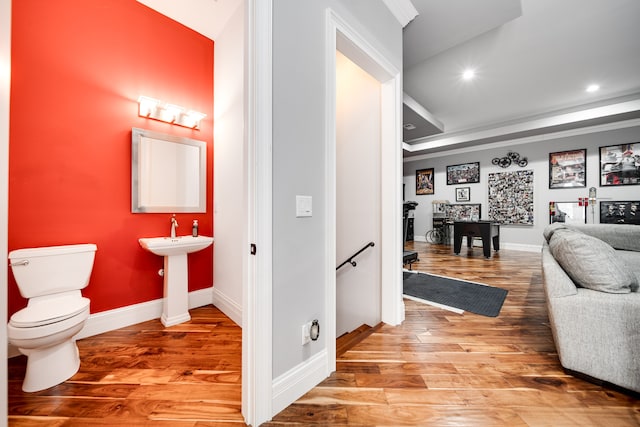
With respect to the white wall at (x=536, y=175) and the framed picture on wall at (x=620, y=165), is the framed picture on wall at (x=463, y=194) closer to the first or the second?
the white wall at (x=536, y=175)

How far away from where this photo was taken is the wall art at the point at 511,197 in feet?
19.6

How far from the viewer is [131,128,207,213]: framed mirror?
7.57 feet

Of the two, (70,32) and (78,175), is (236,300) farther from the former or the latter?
(70,32)

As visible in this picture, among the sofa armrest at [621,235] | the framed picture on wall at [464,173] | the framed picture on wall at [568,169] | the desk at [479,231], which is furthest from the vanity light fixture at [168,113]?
the framed picture on wall at [568,169]

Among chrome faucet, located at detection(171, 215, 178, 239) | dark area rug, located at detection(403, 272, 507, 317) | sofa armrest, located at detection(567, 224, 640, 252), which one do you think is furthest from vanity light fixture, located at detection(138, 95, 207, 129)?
Result: sofa armrest, located at detection(567, 224, 640, 252)

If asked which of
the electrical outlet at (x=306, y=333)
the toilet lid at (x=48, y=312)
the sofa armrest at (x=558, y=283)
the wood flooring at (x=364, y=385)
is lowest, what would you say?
the wood flooring at (x=364, y=385)

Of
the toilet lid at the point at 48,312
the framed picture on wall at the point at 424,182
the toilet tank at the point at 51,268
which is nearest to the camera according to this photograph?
the toilet lid at the point at 48,312

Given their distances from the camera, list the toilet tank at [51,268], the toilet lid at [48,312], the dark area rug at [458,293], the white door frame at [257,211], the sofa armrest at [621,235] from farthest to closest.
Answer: the sofa armrest at [621,235]
the dark area rug at [458,293]
the toilet tank at [51,268]
the toilet lid at [48,312]
the white door frame at [257,211]

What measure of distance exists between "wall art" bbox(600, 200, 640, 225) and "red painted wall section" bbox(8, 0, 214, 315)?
768 centimetres

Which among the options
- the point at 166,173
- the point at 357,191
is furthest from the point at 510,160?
the point at 166,173

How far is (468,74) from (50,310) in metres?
5.22

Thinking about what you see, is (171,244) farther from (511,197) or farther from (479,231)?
(511,197)

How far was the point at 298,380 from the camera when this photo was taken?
1.38 m

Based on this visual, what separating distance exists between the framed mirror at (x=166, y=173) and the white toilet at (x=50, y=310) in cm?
62
